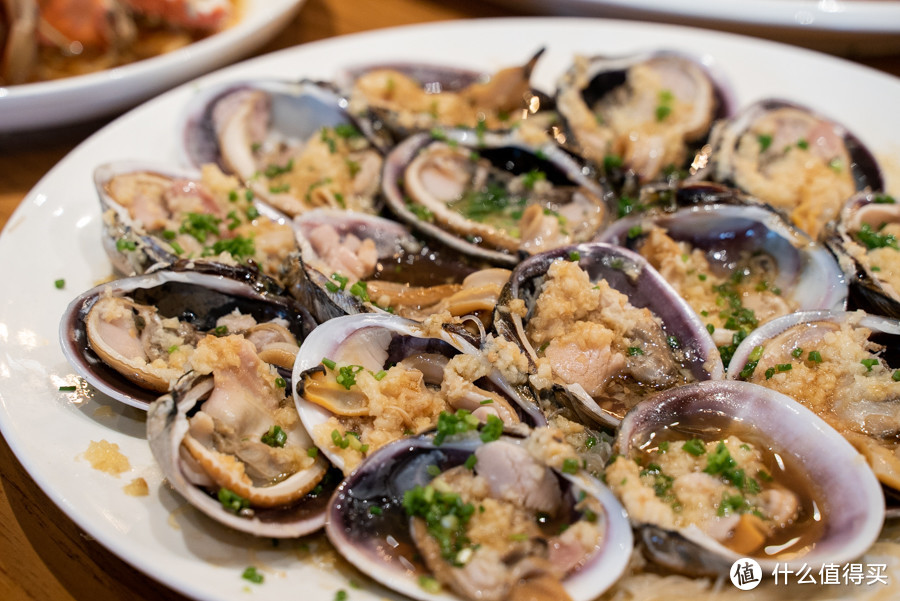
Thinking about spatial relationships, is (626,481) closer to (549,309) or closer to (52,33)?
(549,309)

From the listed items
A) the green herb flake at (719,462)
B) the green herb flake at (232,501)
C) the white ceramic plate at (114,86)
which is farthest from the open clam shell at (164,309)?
the white ceramic plate at (114,86)

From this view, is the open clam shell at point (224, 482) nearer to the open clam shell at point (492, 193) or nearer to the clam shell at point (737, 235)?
the open clam shell at point (492, 193)

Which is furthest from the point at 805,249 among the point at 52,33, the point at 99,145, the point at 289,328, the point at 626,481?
the point at 52,33

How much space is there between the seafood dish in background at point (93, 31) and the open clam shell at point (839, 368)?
4048mm

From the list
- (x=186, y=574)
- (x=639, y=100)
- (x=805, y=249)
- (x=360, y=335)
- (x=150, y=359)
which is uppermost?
(x=639, y=100)

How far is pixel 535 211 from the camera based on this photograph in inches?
113

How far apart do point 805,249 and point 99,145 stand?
10.3 ft

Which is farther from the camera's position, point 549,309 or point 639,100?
point 639,100

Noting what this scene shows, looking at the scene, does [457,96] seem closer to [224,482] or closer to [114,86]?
[114,86]

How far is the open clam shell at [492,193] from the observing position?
2842mm

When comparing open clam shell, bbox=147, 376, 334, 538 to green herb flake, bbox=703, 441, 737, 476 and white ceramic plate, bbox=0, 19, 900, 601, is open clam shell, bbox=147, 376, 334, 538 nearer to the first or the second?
white ceramic plate, bbox=0, 19, 900, 601

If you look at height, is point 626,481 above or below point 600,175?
below

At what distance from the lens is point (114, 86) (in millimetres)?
3576

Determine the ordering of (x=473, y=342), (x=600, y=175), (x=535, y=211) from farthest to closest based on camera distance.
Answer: (x=600, y=175)
(x=535, y=211)
(x=473, y=342)
